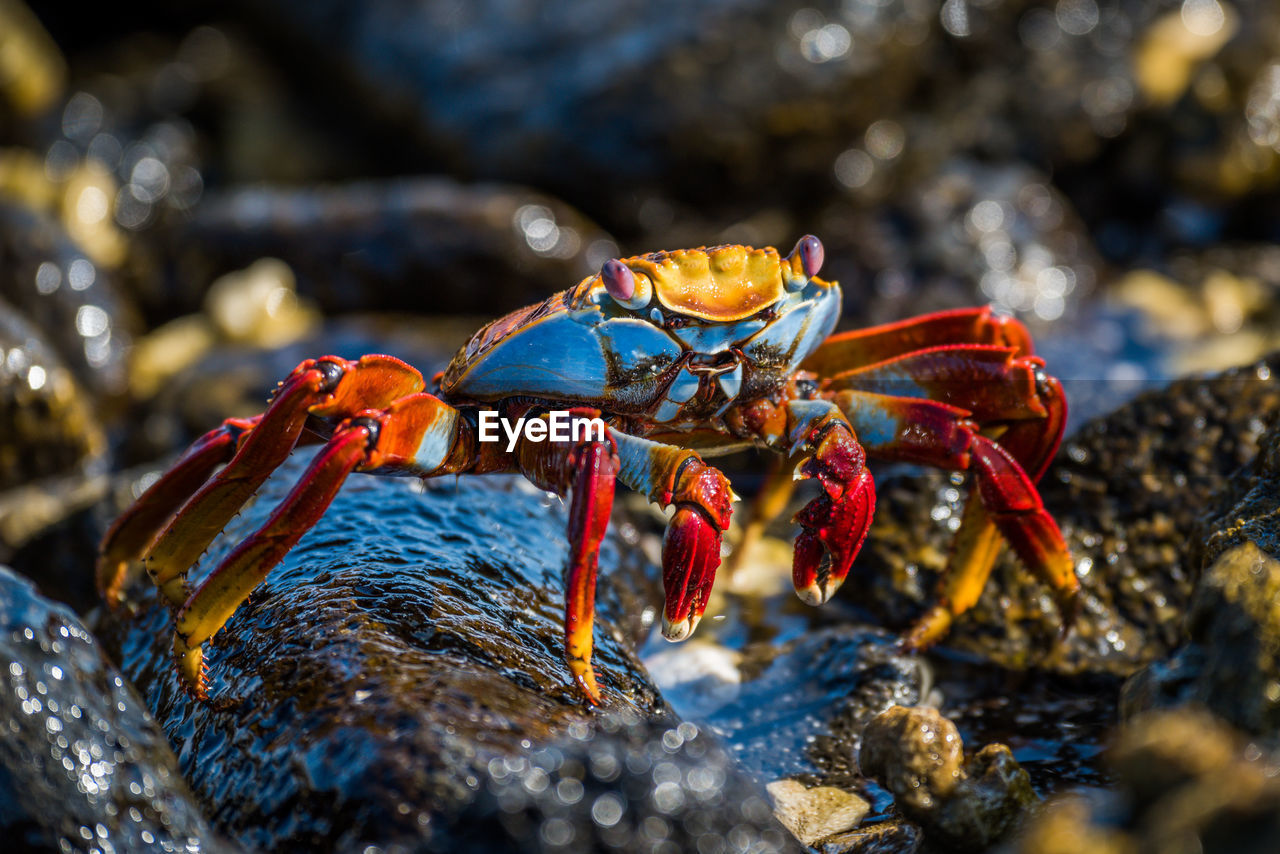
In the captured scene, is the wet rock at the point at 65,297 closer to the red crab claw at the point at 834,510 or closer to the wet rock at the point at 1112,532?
the wet rock at the point at 1112,532

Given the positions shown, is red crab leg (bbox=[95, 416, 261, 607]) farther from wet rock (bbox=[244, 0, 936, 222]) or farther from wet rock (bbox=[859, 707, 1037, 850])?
wet rock (bbox=[244, 0, 936, 222])

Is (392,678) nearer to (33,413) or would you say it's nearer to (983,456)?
(983,456)

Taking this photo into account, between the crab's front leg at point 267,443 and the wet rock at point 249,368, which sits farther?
the wet rock at point 249,368

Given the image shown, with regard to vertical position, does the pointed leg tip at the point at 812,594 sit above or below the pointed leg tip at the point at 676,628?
below

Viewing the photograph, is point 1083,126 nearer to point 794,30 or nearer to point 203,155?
point 794,30

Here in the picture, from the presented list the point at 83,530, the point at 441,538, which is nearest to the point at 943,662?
the point at 441,538

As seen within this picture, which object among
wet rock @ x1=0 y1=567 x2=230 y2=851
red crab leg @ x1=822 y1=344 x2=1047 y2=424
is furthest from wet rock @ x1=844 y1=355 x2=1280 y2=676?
wet rock @ x1=0 y1=567 x2=230 y2=851

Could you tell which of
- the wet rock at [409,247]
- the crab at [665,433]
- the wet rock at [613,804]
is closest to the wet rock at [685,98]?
the wet rock at [409,247]
